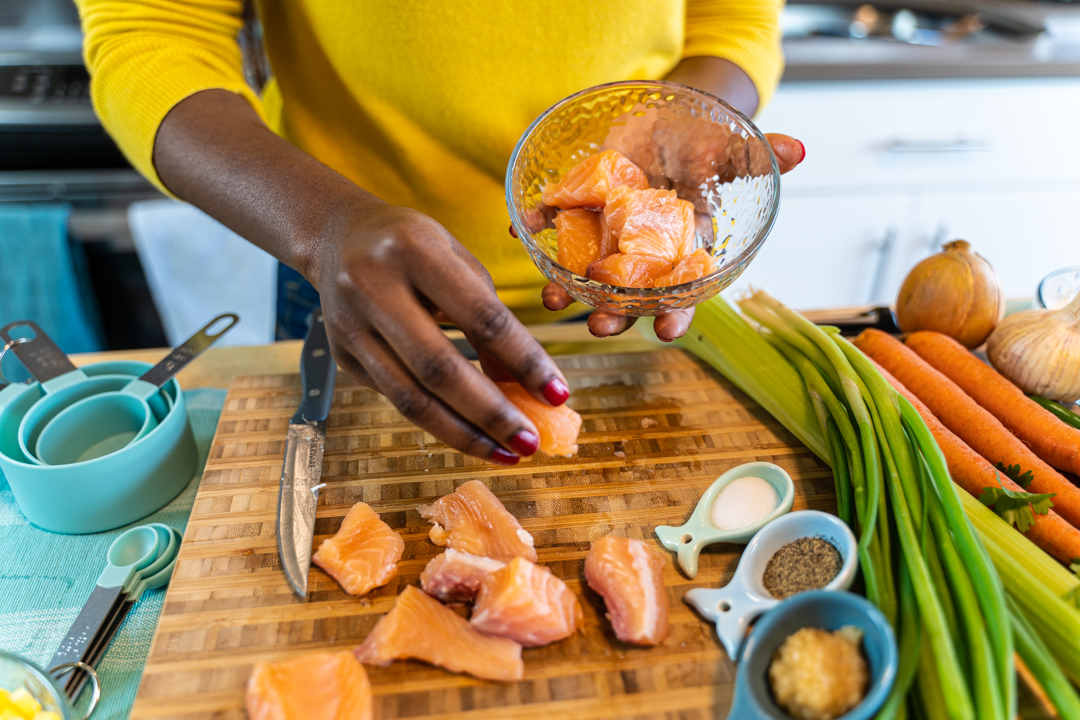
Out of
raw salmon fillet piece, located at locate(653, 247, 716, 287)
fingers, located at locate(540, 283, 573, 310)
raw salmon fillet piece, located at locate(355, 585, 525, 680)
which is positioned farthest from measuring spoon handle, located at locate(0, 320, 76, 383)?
raw salmon fillet piece, located at locate(653, 247, 716, 287)

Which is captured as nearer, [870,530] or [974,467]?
[870,530]

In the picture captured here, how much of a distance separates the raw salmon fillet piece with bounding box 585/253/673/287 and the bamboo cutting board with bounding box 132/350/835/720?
0.39 meters

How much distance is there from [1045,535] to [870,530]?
1.18 ft

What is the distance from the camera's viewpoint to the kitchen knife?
1114 mm

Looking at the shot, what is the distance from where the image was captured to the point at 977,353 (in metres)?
1.64

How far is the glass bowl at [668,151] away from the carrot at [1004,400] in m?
0.60

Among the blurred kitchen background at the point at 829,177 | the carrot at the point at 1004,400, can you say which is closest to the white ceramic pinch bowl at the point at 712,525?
the carrot at the point at 1004,400

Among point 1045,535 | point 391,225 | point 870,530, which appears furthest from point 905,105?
point 391,225

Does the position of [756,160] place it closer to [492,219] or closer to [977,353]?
[492,219]

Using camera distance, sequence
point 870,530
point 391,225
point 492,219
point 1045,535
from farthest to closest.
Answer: point 492,219
point 1045,535
point 870,530
point 391,225

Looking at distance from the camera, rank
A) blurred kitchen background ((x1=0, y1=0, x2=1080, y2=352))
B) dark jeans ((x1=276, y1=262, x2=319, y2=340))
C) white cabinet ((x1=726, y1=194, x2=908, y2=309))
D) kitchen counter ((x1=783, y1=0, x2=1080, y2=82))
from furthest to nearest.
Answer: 1. white cabinet ((x1=726, y1=194, x2=908, y2=309))
2. kitchen counter ((x1=783, y1=0, x2=1080, y2=82))
3. blurred kitchen background ((x1=0, y1=0, x2=1080, y2=352))
4. dark jeans ((x1=276, y1=262, x2=319, y2=340))

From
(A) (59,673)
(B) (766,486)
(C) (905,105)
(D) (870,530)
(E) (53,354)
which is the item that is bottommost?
(A) (59,673)

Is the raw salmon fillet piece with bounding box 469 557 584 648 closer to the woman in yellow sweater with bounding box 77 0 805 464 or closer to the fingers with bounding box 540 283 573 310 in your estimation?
the woman in yellow sweater with bounding box 77 0 805 464

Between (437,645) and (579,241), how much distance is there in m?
0.70
